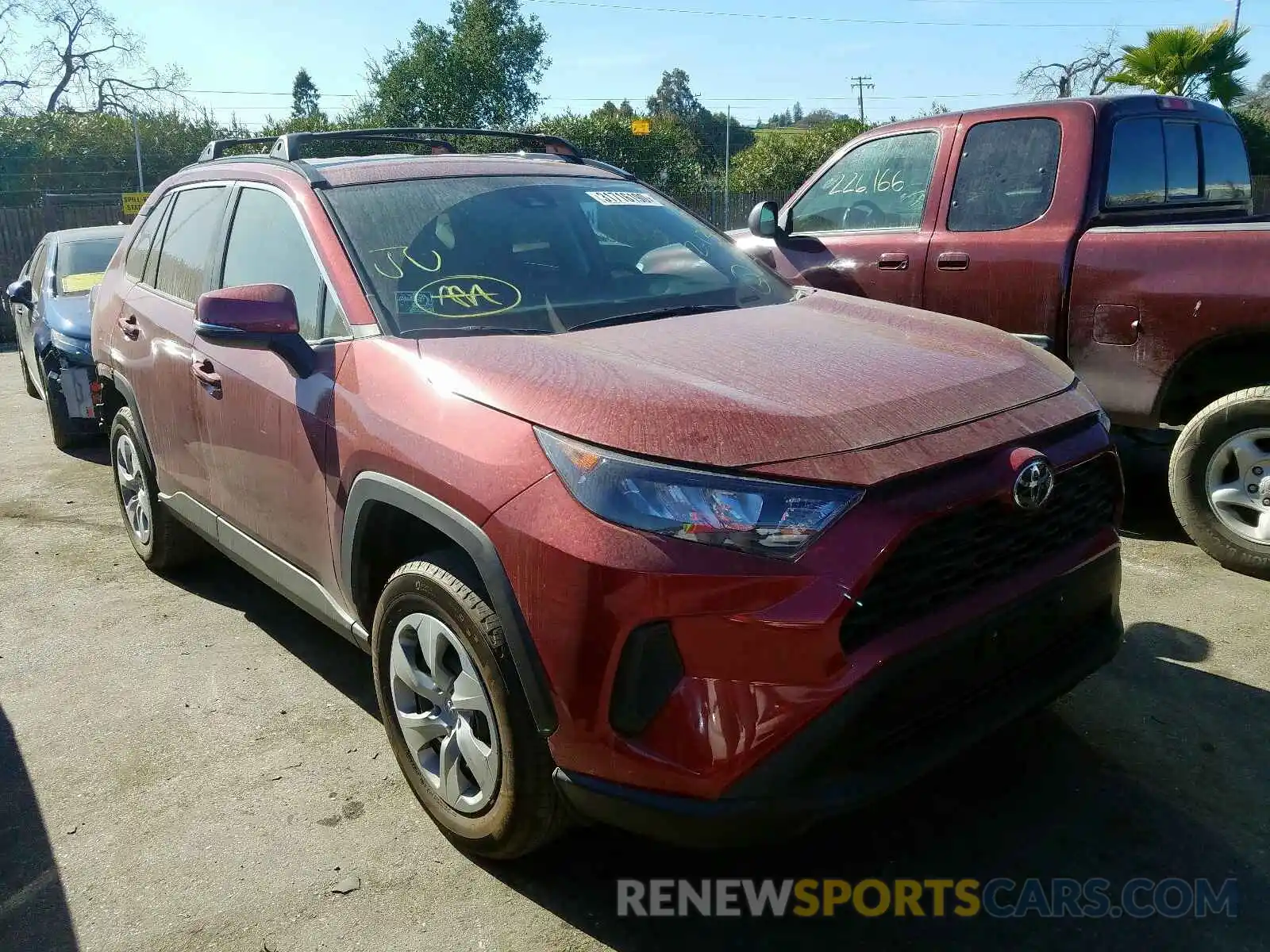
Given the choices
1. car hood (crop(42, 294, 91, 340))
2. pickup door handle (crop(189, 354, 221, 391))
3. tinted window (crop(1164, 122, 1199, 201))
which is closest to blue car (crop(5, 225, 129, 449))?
car hood (crop(42, 294, 91, 340))

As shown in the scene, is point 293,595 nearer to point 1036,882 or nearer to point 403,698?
point 403,698

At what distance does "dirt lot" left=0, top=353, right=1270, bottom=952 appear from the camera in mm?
2408

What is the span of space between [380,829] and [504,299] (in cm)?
154

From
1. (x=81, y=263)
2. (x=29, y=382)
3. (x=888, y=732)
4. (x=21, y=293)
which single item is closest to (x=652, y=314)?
(x=888, y=732)

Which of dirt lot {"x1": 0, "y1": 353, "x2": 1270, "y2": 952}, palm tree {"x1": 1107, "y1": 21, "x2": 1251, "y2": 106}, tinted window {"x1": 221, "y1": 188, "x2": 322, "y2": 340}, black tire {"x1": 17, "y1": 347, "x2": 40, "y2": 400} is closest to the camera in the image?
dirt lot {"x1": 0, "y1": 353, "x2": 1270, "y2": 952}

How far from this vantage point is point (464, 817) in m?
2.57

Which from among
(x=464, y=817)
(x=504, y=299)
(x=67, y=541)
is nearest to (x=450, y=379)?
(x=504, y=299)

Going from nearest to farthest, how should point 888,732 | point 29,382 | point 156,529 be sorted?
point 888,732
point 156,529
point 29,382

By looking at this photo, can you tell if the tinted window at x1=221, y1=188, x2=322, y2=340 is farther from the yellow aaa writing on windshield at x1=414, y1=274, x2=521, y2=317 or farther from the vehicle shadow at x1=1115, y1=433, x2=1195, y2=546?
the vehicle shadow at x1=1115, y1=433, x2=1195, y2=546

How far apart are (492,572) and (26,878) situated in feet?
5.22

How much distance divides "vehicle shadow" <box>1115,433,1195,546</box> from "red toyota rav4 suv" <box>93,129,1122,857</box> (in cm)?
222

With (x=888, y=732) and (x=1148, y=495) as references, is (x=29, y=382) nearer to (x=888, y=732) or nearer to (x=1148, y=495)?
(x=1148, y=495)

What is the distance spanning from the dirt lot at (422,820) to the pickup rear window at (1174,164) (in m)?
1.95

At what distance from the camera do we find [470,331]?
281 cm
